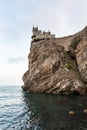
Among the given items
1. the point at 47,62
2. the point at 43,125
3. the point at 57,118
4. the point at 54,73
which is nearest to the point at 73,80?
the point at 54,73

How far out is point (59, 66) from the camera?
261ft

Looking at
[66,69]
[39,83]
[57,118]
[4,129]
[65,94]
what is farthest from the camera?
[39,83]

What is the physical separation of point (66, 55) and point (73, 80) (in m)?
15.4

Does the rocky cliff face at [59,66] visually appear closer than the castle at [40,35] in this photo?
Yes

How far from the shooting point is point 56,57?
3209 inches

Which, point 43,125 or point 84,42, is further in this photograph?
point 84,42

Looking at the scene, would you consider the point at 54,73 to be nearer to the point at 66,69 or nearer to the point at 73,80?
the point at 66,69

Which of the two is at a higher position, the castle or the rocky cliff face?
the castle

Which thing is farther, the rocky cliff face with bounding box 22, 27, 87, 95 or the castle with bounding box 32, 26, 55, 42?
the castle with bounding box 32, 26, 55, 42

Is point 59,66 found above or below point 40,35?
below

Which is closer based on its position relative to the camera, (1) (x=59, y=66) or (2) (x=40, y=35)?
(1) (x=59, y=66)

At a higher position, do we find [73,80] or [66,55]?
[66,55]

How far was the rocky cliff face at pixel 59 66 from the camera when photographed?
7244cm

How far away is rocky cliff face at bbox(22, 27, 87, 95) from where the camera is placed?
238ft
